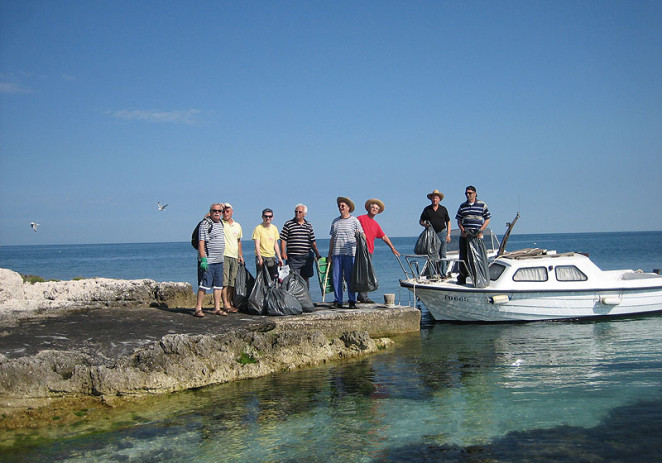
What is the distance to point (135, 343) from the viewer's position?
25.3 feet

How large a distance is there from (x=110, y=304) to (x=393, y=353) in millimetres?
5541

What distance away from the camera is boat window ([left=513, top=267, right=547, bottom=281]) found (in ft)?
41.5

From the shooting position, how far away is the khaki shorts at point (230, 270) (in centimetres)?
954

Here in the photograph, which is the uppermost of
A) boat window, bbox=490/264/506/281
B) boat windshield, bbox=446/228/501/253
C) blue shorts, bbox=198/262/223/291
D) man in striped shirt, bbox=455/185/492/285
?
man in striped shirt, bbox=455/185/492/285

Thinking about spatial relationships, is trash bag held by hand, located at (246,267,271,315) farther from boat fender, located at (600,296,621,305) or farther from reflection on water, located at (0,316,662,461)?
boat fender, located at (600,296,621,305)

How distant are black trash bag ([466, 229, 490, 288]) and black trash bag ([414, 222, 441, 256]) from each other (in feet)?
2.65

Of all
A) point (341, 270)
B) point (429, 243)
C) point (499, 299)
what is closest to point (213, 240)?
point (341, 270)

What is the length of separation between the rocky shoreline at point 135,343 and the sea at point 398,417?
25 cm

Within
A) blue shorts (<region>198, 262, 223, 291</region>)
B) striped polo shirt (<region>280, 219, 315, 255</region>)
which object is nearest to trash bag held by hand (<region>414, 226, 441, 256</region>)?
striped polo shirt (<region>280, 219, 315, 255</region>)

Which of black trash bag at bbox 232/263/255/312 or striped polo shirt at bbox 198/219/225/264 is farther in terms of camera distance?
black trash bag at bbox 232/263/255/312

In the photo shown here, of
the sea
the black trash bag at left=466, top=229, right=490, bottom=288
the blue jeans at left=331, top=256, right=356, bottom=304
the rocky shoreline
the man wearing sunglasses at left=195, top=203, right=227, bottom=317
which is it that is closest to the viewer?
the sea

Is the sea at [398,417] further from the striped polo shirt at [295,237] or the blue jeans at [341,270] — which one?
the striped polo shirt at [295,237]

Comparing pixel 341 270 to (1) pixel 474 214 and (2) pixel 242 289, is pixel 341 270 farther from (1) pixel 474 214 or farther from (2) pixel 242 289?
(1) pixel 474 214

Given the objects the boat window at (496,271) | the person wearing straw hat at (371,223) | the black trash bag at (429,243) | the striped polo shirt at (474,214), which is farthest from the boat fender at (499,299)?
the person wearing straw hat at (371,223)
